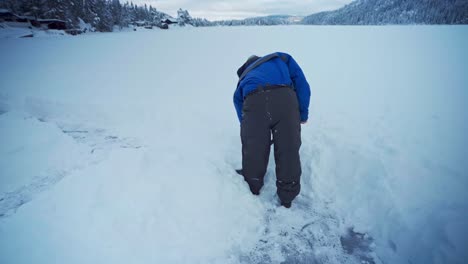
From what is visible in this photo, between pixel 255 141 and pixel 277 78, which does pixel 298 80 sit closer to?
pixel 277 78

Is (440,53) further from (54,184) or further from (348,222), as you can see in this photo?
(54,184)

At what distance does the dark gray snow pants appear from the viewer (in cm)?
229

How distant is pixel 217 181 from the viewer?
2666mm

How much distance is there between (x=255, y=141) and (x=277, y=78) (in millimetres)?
718

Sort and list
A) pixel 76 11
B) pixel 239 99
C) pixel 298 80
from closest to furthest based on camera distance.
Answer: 1. pixel 298 80
2. pixel 239 99
3. pixel 76 11

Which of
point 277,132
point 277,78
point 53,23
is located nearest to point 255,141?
point 277,132

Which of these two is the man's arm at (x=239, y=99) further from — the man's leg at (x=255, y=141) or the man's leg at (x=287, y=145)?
the man's leg at (x=287, y=145)

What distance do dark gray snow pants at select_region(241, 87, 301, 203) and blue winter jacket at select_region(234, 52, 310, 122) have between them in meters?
0.10

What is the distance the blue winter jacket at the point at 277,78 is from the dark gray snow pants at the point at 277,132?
4.1 inches

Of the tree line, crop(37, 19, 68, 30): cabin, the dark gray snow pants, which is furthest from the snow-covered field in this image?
the tree line

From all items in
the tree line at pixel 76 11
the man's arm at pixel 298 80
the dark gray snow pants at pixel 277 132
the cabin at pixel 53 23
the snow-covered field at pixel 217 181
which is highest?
the tree line at pixel 76 11

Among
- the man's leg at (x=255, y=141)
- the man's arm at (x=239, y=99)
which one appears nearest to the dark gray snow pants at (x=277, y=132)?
the man's leg at (x=255, y=141)

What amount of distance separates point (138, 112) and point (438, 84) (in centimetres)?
651

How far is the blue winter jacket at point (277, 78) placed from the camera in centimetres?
235
